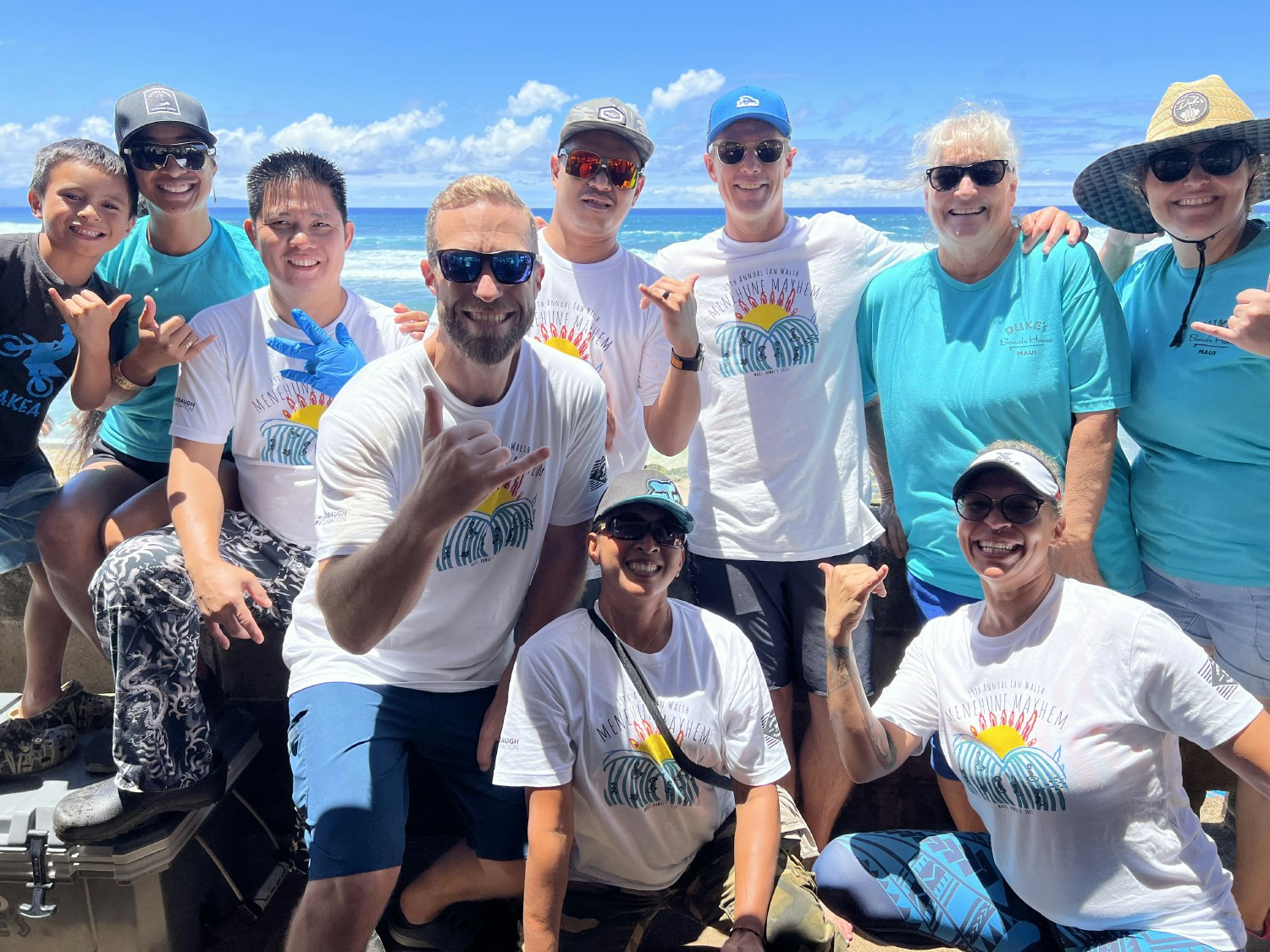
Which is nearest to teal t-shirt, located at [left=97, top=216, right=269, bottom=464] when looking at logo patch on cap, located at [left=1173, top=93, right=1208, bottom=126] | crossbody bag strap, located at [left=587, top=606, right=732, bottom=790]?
crossbody bag strap, located at [left=587, top=606, right=732, bottom=790]

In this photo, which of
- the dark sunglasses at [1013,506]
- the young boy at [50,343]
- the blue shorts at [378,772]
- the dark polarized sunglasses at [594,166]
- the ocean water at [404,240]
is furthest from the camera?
the ocean water at [404,240]

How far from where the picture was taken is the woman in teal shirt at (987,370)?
121 inches

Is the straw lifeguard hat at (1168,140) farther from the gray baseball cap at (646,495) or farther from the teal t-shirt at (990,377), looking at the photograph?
the gray baseball cap at (646,495)

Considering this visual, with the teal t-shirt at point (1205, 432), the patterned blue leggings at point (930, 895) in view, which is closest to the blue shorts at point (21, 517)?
the patterned blue leggings at point (930, 895)

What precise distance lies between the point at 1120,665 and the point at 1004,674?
28 cm

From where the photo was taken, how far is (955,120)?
3.26 m

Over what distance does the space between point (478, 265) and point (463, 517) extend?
71 cm

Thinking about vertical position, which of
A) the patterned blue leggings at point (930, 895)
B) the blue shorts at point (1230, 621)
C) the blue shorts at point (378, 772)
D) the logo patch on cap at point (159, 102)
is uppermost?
the logo patch on cap at point (159, 102)

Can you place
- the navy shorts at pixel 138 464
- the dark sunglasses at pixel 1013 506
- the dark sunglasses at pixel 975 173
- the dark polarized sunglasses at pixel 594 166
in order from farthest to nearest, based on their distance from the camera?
the navy shorts at pixel 138 464, the dark polarized sunglasses at pixel 594 166, the dark sunglasses at pixel 975 173, the dark sunglasses at pixel 1013 506

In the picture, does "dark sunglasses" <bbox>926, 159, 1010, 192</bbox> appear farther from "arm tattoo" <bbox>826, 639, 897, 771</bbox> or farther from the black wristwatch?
"arm tattoo" <bbox>826, 639, 897, 771</bbox>

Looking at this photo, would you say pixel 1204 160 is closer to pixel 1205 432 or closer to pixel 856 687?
pixel 1205 432

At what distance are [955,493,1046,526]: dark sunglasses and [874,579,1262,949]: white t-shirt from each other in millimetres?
260

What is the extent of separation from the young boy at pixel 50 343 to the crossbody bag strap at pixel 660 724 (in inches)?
79.2

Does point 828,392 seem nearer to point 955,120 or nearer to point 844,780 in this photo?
point 955,120
